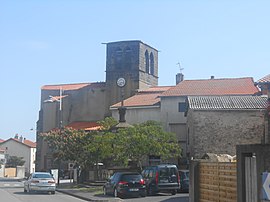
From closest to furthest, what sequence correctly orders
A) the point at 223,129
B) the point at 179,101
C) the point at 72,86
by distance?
1. the point at 223,129
2. the point at 179,101
3. the point at 72,86

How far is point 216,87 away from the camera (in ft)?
191

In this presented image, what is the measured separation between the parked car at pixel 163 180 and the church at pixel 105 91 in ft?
142

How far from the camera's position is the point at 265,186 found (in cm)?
842

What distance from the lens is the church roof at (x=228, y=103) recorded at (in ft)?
129

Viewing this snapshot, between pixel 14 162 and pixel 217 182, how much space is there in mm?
82783

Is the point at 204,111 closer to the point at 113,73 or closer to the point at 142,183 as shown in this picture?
the point at 142,183

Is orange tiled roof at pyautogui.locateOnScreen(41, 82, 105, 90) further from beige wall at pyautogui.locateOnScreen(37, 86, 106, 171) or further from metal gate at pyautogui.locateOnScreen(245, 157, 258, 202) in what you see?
metal gate at pyautogui.locateOnScreen(245, 157, 258, 202)

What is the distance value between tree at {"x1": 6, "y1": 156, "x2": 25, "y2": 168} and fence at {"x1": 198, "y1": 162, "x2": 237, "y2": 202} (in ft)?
261

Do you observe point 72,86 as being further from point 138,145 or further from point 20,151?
point 138,145

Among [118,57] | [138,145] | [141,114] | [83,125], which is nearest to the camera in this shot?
[138,145]

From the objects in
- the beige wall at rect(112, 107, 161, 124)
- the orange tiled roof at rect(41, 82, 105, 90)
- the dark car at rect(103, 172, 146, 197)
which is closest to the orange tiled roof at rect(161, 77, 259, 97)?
the beige wall at rect(112, 107, 161, 124)

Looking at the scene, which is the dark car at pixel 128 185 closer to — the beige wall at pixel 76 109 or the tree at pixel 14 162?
the beige wall at pixel 76 109

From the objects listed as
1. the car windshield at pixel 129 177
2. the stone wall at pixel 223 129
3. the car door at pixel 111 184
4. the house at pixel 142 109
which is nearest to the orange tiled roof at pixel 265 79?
the stone wall at pixel 223 129

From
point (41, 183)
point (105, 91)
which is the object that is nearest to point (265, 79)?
point (41, 183)
